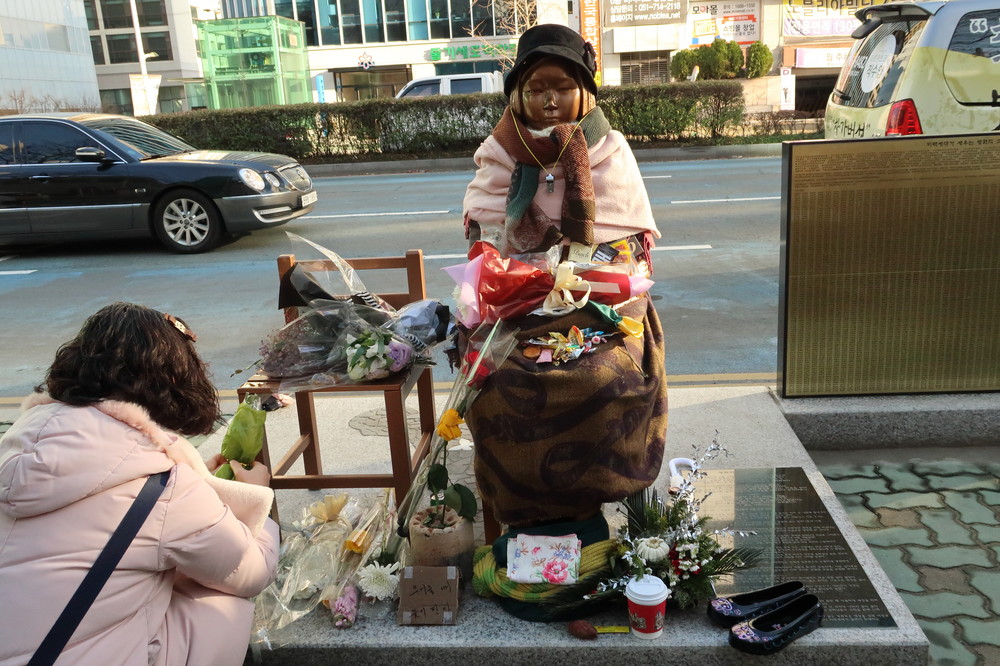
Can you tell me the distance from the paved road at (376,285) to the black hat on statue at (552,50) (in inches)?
87.3

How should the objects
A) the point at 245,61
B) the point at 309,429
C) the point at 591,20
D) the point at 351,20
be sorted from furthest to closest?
the point at 351,20 → the point at 591,20 → the point at 245,61 → the point at 309,429

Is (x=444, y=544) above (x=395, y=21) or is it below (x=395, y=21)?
below

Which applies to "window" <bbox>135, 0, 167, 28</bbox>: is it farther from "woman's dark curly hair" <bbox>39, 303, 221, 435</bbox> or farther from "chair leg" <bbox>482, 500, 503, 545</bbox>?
"woman's dark curly hair" <bbox>39, 303, 221, 435</bbox>

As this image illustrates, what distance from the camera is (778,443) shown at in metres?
3.55

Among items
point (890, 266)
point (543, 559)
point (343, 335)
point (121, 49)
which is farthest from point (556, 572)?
point (121, 49)

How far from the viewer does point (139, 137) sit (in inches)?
384

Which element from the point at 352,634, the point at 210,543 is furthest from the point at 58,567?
the point at 352,634

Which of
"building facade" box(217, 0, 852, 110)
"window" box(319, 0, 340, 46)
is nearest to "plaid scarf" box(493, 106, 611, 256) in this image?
"building facade" box(217, 0, 852, 110)

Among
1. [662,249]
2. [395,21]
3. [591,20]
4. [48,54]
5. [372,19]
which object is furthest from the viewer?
[48,54]

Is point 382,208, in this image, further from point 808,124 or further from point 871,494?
point 808,124

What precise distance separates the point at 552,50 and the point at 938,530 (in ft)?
7.14

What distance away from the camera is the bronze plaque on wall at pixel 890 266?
141 inches

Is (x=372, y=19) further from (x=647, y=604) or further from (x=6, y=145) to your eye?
(x=647, y=604)

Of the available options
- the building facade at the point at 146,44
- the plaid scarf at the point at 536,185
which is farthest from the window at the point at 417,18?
the plaid scarf at the point at 536,185
